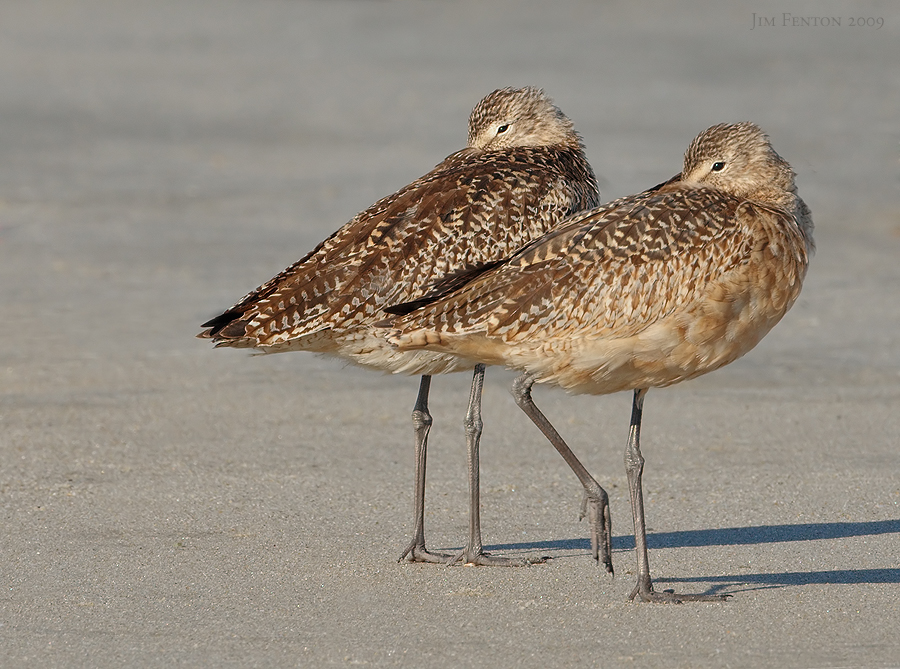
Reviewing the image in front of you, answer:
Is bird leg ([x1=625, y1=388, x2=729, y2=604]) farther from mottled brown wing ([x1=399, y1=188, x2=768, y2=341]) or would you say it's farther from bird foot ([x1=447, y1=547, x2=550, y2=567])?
bird foot ([x1=447, y1=547, x2=550, y2=567])

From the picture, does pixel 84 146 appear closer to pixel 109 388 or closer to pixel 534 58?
pixel 534 58

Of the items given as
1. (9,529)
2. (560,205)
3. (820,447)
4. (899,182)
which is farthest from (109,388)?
(899,182)

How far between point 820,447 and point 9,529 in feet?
13.6

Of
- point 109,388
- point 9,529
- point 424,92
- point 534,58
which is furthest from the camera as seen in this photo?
point 534,58

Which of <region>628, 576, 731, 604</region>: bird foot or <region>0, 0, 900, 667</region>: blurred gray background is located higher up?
<region>0, 0, 900, 667</region>: blurred gray background

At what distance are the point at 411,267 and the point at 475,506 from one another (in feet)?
3.42

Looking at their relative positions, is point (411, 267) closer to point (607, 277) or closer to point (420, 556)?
point (607, 277)

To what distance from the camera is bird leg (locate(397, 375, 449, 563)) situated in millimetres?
6363

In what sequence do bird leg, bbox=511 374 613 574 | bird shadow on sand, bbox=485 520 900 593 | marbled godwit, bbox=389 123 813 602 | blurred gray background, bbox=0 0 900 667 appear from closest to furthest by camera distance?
1. blurred gray background, bbox=0 0 900 667
2. marbled godwit, bbox=389 123 813 602
3. bird leg, bbox=511 374 613 574
4. bird shadow on sand, bbox=485 520 900 593

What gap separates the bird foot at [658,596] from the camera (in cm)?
567

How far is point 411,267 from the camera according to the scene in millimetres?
6414

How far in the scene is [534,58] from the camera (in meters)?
19.4

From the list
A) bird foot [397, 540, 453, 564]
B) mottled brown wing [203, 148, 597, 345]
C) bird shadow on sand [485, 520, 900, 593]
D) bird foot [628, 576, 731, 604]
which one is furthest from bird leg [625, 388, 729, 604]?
mottled brown wing [203, 148, 597, 345]

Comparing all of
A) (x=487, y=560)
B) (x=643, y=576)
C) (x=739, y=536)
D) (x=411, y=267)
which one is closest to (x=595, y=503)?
(x=643, y=576)
